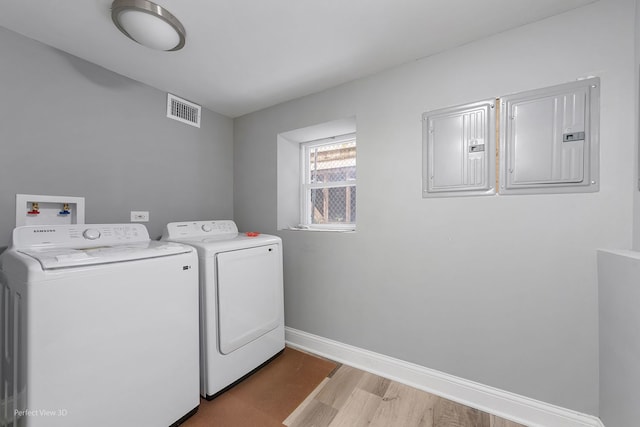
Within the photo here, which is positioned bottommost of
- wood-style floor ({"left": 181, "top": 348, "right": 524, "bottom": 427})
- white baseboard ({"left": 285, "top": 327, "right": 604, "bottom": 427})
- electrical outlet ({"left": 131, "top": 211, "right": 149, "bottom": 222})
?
wood-style floor ({"left": 181, "top": 348, "right": 524, "bottom": 427})

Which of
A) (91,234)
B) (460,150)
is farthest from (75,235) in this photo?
(460,150)

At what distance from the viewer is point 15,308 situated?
41.0 inches

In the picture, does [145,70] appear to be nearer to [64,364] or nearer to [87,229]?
[87,229]

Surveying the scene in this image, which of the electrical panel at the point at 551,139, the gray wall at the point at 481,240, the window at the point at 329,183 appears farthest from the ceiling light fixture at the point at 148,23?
the electrical panel at the point at 551,139

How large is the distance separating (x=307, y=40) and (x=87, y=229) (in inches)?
69.8

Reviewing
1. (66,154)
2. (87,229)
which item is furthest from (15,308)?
(66,154)

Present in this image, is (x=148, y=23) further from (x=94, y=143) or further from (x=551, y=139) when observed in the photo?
(x=551, y=139)

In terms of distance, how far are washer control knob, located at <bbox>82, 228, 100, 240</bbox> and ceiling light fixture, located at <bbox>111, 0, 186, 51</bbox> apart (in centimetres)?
115

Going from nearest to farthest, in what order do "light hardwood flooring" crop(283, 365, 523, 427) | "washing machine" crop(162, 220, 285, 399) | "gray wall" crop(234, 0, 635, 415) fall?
"gray wall" crop(234, 0, 635, 415) → "light hardwood flooring" crop(283, 365, 523, 427) → "washing machine" crop(162, 220, 285, 399)

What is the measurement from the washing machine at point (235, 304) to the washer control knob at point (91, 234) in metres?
0.43

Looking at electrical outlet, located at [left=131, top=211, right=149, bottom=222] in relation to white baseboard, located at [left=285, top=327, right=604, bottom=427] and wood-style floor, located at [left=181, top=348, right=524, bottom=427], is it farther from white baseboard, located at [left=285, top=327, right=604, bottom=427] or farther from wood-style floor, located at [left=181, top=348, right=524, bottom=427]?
white baseboard, located at [left=285, top=327, right=604, bottom=427]

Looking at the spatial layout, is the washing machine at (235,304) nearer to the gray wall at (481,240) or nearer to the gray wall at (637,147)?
the gray wall at (481,240)

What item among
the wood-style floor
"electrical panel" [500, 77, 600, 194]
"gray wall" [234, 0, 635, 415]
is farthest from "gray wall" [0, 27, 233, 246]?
"electrical panel" [500, 77, 600, 194]

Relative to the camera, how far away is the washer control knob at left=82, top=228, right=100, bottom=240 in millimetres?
1511
